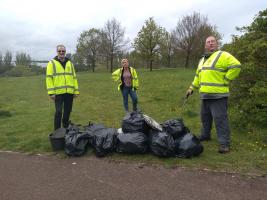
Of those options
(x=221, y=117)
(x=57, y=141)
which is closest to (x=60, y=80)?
(x=57, y=141)

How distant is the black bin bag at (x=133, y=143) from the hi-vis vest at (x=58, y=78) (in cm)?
184

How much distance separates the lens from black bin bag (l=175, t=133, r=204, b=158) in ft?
15.8

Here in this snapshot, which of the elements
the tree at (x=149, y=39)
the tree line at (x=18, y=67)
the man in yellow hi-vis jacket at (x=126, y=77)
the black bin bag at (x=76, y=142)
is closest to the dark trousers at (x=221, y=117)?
the black bin bag at (x=76, y=142)

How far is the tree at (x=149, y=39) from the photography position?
1473 inches

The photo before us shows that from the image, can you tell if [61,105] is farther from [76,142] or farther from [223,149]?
[223,149]

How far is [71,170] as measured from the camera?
4453mm

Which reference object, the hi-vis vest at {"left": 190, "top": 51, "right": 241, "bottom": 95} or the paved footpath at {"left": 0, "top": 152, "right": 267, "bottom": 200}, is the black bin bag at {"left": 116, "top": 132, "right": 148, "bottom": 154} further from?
the hi-vis vest at {"left": 190, "top": 51, "right": 241, "bottom": 95}

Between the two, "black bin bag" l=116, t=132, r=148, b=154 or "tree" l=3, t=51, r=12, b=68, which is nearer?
"black bin bag" l=116, t=132, r=148, b=154

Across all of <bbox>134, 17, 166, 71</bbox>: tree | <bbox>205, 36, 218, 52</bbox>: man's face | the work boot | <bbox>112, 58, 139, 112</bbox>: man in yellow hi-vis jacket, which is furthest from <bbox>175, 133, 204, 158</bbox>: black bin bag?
<bbox>134, 17, 166, 71</bbox>: tree

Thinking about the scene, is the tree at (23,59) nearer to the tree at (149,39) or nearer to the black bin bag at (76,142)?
the tree at (149,39)

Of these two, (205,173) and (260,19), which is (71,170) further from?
(260,19)

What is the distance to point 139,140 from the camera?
4984 millimetres

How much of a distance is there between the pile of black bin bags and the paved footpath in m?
0.35

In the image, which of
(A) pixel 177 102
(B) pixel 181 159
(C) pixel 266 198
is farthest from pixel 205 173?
(A) pixel 177 102
